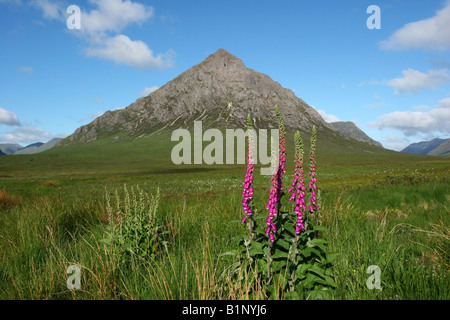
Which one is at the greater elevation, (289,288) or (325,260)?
(325,260)

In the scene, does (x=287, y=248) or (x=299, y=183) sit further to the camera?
(x=287, y=248)

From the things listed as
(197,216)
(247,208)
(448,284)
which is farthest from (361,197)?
(247,208)

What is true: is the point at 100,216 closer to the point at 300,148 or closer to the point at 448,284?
the point at 300,148

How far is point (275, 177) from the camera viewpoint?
Answer: 3.07m

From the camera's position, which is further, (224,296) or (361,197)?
(361,197)

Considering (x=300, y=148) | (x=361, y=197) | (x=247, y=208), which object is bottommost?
(x=361, y=197)

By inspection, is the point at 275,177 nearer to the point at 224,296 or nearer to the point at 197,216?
the point at 224,296

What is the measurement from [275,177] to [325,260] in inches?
59.2

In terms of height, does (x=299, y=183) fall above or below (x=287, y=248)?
above
